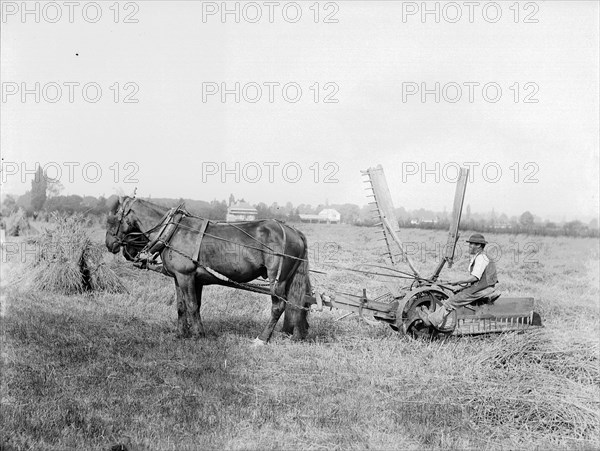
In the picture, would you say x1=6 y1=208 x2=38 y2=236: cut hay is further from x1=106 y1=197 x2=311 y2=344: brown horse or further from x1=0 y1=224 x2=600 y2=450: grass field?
x1=106 y1=197 x2=311 y2=344: brown horse

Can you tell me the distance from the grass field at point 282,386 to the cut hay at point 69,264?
1.79m

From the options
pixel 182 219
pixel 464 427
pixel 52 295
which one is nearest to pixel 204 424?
pixel 464 427

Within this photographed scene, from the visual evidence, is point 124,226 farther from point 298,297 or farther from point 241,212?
point 241,212

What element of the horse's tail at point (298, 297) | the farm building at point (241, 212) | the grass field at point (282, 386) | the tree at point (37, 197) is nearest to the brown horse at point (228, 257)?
the horse's tail at point (298, 297)

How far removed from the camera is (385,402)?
5305 mm

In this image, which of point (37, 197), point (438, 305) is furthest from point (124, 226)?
point (37, 197)

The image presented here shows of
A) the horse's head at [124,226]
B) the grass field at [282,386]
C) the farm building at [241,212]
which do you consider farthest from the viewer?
the farm building at [241,212]

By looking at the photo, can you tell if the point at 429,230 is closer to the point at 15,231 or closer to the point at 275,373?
the point at 15,231

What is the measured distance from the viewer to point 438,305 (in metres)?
7.32

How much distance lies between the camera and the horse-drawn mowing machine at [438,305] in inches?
284

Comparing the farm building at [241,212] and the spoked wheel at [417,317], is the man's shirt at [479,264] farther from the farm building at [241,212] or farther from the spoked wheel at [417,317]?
the farm building at [241,212]

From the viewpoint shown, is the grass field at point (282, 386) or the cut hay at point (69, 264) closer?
the grass field at point (282, 386)

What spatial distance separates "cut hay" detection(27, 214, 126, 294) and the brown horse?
4202 millimetres

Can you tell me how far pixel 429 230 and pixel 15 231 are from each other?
2218 cm
